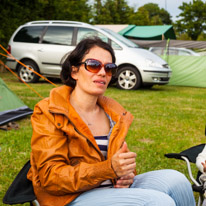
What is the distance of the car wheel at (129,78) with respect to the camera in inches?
394

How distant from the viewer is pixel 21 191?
1910 mm

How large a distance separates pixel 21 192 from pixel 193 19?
42.5 meters

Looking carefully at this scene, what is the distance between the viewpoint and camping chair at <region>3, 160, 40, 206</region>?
69.5 inches

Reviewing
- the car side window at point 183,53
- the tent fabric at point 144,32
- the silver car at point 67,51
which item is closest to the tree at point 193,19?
the tent fabric at point 144,32

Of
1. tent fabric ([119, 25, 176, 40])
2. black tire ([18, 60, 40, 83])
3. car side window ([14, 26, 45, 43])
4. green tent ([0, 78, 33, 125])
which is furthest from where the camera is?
tent fabric ([119, 25, 176, 40])

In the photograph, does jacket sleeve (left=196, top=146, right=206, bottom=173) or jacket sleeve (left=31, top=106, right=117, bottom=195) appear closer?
jacket sleeve (left=31, top=106, right=117, bottom=195)

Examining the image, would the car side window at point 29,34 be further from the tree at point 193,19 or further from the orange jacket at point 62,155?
the tree at point 193,19

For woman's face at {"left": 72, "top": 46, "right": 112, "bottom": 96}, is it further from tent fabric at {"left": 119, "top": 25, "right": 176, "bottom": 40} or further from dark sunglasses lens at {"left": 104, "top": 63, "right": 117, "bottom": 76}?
tent fabric at {"left": 119, "top": 25, "right": 176, "bottom": 40}

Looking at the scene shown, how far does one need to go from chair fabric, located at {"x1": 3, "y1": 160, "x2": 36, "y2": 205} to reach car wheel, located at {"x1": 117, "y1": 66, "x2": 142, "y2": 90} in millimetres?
8133

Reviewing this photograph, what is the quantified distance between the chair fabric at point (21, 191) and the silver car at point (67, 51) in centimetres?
795

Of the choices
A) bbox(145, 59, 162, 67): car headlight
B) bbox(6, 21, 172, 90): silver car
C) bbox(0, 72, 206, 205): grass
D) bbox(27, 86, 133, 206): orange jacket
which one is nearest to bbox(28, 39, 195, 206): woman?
bbox(27, 86, 133, 206): orange jacket

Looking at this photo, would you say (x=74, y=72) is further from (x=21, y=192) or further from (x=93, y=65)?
(x=21, y=192)

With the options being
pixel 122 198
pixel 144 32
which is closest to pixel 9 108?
pixel 122 198

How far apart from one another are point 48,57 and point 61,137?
893cm
